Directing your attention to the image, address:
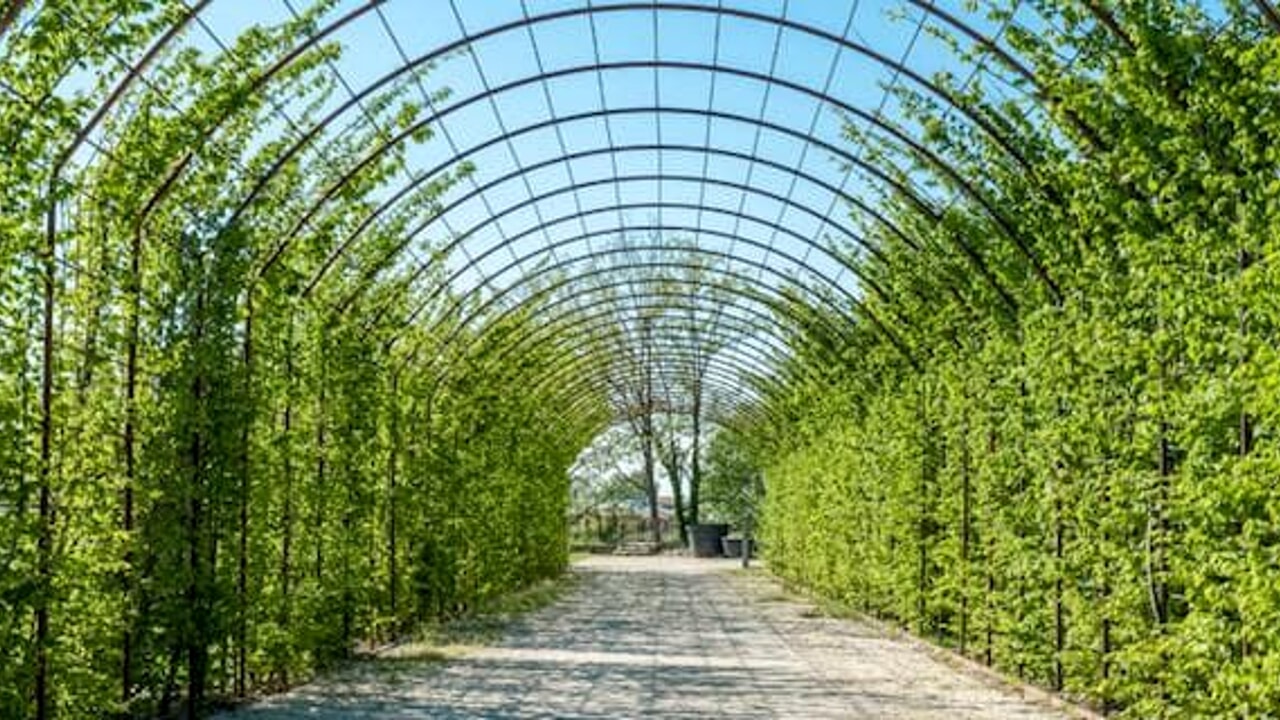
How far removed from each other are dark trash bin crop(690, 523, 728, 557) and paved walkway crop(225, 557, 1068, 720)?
30516mm

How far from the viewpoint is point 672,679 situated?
48.3 feet

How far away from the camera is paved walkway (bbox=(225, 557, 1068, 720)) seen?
1237cm

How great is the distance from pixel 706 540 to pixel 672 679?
130 ft

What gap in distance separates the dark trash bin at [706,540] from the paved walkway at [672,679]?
3052 cm

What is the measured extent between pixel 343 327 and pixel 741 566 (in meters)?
30.5

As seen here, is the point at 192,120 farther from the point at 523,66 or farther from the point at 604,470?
the point at 604,470

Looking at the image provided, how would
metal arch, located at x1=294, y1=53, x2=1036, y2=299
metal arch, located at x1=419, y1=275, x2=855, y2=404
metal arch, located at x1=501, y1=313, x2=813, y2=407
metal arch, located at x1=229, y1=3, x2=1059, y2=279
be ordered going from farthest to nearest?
metal arch, located at x1=501, y1=313, x2=813, y2=407 → metal arch, located at x1=419, y1=275, x2=855, y2=404 → metal arch, located at x1=294, y1=53, x2=1036, y2=299 → metal arch, located at x1=229, y1=3, x2=1059, y2=279

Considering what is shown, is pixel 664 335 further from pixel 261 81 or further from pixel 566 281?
pixel 261 81

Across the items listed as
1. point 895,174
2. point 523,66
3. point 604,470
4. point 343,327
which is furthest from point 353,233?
point 604,470

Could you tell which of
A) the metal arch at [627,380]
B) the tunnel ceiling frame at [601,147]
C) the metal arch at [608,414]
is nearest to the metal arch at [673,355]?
the metal arch at [627,380]

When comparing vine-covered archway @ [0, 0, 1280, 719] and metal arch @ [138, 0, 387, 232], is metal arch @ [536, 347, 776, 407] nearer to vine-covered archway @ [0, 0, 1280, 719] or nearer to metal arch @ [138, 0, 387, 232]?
vine-covered archway @ [0, 0, 1280, 719]

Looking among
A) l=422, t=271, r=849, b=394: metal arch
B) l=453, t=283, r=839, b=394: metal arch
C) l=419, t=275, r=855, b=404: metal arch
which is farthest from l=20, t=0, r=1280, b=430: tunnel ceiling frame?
l=453, t=283, r=839, b=394: metal arch

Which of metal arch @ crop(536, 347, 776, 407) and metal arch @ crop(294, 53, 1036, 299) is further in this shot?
metal arch @ crop(536, 347, 776, 407)

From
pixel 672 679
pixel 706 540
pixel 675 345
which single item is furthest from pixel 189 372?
pixel 706 540
